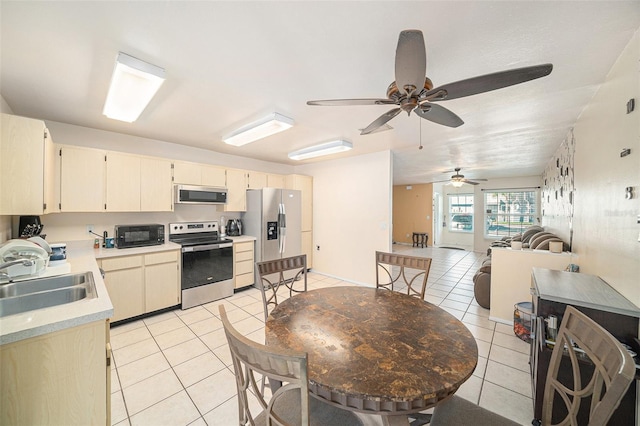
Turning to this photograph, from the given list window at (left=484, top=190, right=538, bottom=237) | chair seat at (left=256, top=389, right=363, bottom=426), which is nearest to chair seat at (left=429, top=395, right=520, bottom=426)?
chair seat at (left=256, top=389, right=363, bottom=426)

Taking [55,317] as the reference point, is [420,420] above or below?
below

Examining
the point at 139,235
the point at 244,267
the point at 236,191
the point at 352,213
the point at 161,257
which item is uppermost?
the point at 236,191

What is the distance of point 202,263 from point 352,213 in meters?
2.84

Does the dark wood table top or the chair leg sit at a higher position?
the dark wood table top

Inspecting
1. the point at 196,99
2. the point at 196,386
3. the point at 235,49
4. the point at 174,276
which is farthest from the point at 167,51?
the point at 174,276

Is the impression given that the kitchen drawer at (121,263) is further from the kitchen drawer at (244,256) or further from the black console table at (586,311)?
the black console table at (586,311)

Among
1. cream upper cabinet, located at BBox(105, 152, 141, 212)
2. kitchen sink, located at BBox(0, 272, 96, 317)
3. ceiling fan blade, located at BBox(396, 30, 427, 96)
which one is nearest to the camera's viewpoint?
ceiling fan blade, located at BBox(396, 30, 427, 96)

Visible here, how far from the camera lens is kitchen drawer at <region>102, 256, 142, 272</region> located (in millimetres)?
2773

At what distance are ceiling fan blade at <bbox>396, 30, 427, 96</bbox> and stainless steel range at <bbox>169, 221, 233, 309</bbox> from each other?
3.45 m

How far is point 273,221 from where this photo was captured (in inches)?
174

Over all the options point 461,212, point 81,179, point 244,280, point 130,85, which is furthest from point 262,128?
point 461,212

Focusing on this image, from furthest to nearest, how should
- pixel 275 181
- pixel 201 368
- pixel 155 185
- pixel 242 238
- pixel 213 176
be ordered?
1. pixel 275 181
2. pixel 242 238
3. pixel 213 176
4. pixel 155 185
5. pixel 201 368

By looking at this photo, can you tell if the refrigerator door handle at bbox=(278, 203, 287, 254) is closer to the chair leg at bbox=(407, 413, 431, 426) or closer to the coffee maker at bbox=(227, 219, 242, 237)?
the coffee maker at bbox=(227, 219, 242, 237)

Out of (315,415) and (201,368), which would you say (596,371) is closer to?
(315,415)
